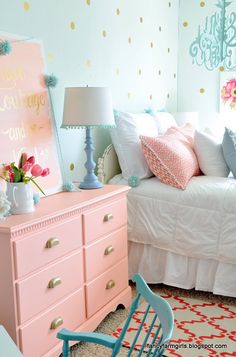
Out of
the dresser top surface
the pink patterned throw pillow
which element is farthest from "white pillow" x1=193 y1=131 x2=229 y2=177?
the dresser top surface

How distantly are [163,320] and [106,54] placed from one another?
2224 mm

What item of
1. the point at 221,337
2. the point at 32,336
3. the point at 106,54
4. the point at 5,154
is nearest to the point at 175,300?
the point at 221,337

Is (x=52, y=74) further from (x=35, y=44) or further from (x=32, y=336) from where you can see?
(x=32, y=336)

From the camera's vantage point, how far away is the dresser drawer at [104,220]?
2090 mm

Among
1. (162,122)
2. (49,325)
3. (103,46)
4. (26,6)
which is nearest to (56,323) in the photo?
(49,325)

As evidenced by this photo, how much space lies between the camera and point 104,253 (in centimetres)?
Answer: 226

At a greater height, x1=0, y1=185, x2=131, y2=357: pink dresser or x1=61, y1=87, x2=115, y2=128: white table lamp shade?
x1=61, y1=87, x2=115, y2=128: white table lamp shade

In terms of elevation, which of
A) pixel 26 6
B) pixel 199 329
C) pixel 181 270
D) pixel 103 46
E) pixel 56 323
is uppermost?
pixel 26 6

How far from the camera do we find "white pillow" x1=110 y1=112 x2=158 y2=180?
281 centimetres

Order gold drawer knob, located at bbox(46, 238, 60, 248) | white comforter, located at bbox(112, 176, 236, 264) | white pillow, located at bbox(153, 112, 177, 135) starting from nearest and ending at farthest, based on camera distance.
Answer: gold drawer knob, located at bbox(46, 238, 60, 248) → white comforter, located at bbox(112, 176, 236, 264) → white pillow, located at bbox(153, 112, 177, 135)

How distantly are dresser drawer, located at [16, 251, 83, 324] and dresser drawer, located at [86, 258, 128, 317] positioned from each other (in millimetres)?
127

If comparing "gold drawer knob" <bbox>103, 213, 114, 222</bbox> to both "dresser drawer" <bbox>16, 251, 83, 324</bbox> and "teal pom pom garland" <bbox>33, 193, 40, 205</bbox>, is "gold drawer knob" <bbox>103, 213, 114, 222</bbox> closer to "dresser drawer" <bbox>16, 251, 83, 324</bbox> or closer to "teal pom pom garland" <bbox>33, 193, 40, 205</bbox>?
"dresser drawer" <bbox>16, 251, 83, 324</bbox>

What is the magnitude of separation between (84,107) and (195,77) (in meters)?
2.29

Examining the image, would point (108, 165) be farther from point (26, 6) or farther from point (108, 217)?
point (26, 6)
